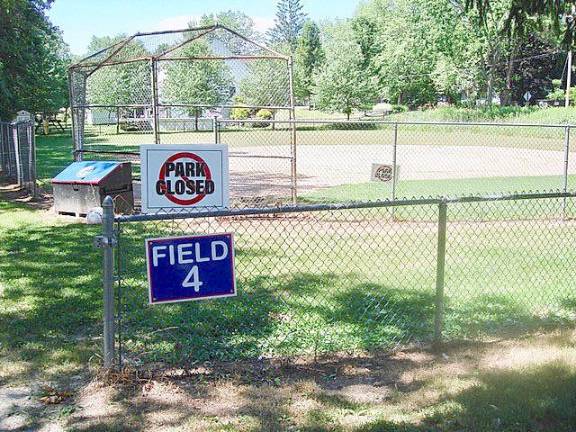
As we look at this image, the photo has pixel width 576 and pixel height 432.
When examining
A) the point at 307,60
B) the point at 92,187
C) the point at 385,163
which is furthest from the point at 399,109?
the point at 92,187

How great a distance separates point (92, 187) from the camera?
11109mm

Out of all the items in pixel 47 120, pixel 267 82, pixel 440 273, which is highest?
pixel 267 82

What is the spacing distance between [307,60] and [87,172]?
85654mm

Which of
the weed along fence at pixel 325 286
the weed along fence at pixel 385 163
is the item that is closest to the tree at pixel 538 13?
the weed along fence at pixel 325 286

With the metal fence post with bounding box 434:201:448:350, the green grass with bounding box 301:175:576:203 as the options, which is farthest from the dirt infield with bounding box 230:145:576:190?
the metal fence post with bounding box 434:201:448:350

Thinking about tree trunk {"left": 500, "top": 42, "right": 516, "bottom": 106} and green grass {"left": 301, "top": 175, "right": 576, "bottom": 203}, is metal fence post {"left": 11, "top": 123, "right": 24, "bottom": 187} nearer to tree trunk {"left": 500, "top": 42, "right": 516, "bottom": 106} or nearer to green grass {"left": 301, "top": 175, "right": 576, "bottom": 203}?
green grass {"left": 301, "top": 175, "right": 576, "bottom": 203}

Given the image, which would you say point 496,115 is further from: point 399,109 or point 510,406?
point 510,406

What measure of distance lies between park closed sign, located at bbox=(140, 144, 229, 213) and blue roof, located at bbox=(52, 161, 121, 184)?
248 inches

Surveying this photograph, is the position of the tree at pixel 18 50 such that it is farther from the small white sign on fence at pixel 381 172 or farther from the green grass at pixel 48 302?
the small white sign on fence at pixel 381 172

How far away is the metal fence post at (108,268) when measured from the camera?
4215 mm

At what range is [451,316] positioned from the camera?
5875 millimetres

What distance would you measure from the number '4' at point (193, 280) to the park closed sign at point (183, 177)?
2.52 feet

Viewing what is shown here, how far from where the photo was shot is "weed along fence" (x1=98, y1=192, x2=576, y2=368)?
4484 millimetres

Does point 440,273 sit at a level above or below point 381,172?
below
